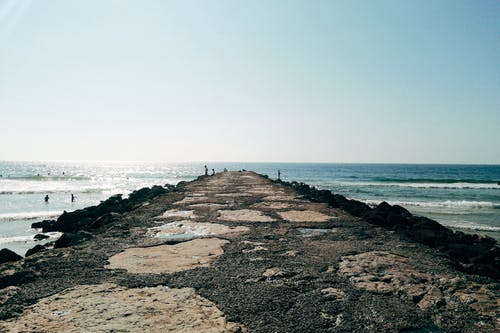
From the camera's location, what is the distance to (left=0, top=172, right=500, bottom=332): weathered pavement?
2248 mm

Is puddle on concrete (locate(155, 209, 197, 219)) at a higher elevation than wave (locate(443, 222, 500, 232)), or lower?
higher

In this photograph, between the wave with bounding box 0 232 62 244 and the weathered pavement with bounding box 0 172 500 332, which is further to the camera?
the wave with bounding box 0 232 62 244

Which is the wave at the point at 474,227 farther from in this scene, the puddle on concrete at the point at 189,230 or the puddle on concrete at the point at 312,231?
the puddle on concrete at the point at 189,230

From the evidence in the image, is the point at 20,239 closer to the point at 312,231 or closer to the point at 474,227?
the point at 312,231

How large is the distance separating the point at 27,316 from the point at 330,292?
7.29 ft

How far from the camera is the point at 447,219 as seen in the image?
1584 centimetres

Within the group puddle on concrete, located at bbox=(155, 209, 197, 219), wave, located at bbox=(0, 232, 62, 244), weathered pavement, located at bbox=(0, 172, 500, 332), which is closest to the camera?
weathered pavement, located at bbox=(0, 172, 500, 332)

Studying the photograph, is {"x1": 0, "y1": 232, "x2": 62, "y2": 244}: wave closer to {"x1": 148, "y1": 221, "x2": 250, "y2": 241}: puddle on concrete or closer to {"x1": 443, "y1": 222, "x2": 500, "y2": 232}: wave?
{"x1": 148, "y1": 221, "x2": 250, "y2": 241}: puddle on concrete

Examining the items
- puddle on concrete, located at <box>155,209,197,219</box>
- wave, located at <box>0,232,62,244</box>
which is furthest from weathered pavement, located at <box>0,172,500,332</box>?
wave, located at <box>0,232,62,244</box>

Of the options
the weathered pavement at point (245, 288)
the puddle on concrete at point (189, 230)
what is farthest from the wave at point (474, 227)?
the puddle on concrete at point (189, 230)

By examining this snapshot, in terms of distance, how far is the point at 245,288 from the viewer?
2.81 m

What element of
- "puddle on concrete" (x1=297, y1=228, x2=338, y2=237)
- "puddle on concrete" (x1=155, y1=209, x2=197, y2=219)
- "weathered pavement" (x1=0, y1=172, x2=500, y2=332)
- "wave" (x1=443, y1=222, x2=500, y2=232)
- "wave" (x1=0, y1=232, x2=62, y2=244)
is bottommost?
"wave" (x1=443, y1=222, x2=500, y2=232)

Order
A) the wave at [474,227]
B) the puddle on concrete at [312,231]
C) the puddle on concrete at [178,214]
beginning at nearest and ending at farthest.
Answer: the puddle on concrete at [312,231], the puddle on concrete at [178,214], the wave at [474,227]

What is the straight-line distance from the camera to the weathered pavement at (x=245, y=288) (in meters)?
2.25
